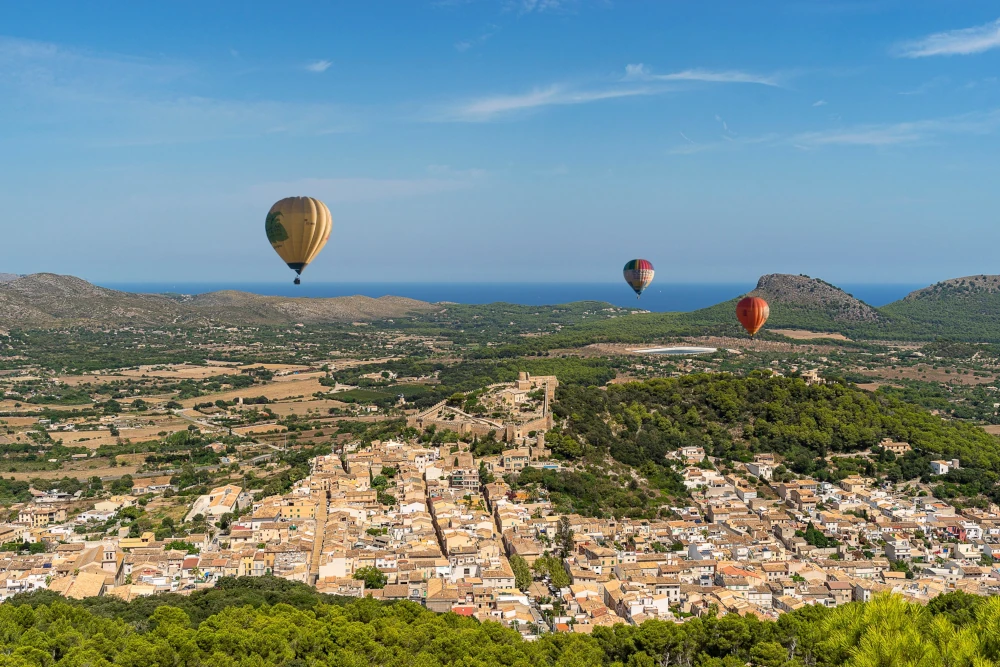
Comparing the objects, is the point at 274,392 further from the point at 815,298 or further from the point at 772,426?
the point at 815,298

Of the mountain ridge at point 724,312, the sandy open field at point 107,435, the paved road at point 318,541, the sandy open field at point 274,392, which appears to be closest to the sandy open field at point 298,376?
the sandy open field at point 274,392

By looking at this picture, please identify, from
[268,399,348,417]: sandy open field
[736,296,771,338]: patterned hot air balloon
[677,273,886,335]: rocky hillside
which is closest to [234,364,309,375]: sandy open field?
[268,399,348,417]: sandy open field

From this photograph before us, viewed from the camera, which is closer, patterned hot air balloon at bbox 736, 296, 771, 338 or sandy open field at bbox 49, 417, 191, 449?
patterned hot air balloon at bbox 736, 296, 771, 338

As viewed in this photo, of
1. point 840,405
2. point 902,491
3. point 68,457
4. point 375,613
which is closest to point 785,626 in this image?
point 375,613

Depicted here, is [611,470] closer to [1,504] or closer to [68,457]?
[1,504]

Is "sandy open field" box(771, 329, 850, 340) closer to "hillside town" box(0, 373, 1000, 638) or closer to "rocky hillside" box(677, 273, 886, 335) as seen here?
"rocky hillside" box(677, 273, 886, 335)

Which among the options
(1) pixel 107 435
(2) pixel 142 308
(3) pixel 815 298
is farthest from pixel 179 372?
(3) pixel 815 298
